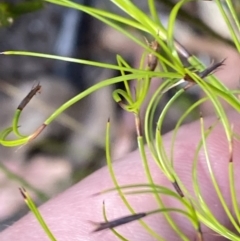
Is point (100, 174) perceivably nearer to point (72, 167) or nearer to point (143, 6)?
point (72, 167)

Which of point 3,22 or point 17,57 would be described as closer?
point 3,22

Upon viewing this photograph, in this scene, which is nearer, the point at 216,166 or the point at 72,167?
the point at 216,166

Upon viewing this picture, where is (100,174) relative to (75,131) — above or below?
below

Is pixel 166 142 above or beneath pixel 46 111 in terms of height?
beneath

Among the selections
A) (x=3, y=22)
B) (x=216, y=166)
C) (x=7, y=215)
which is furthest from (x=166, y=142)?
(x=7, y=215)

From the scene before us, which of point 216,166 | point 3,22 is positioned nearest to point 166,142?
point 216,166

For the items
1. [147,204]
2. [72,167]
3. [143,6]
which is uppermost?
[143,6]

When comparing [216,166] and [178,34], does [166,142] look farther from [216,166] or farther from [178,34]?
[178,34]
